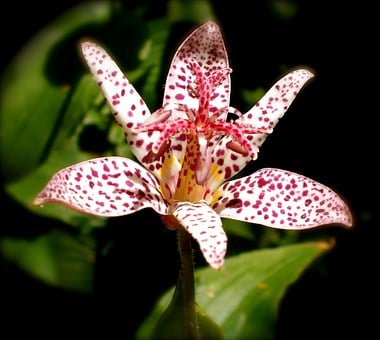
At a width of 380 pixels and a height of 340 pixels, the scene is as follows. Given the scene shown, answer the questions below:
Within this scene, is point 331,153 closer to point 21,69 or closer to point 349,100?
point 349,100

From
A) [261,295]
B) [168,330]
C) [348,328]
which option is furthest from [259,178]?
[348,328]

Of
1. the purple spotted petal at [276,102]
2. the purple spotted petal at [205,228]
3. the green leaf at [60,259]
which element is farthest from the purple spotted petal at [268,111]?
the green leaf at [60,259]

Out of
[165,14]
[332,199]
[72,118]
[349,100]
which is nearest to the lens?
[332,199]

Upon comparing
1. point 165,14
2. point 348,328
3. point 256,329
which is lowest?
point 348,328

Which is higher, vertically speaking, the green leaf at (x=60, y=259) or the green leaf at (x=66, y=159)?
the green leaf at (x=66, y=159)

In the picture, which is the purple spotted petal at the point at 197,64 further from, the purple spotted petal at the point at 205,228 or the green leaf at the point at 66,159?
the green leaf at the point at 66,159

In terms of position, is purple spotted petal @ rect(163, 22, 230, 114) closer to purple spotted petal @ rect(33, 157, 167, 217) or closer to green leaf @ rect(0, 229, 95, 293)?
purple spotted petal @ rect(33, 157, 167, 217)
